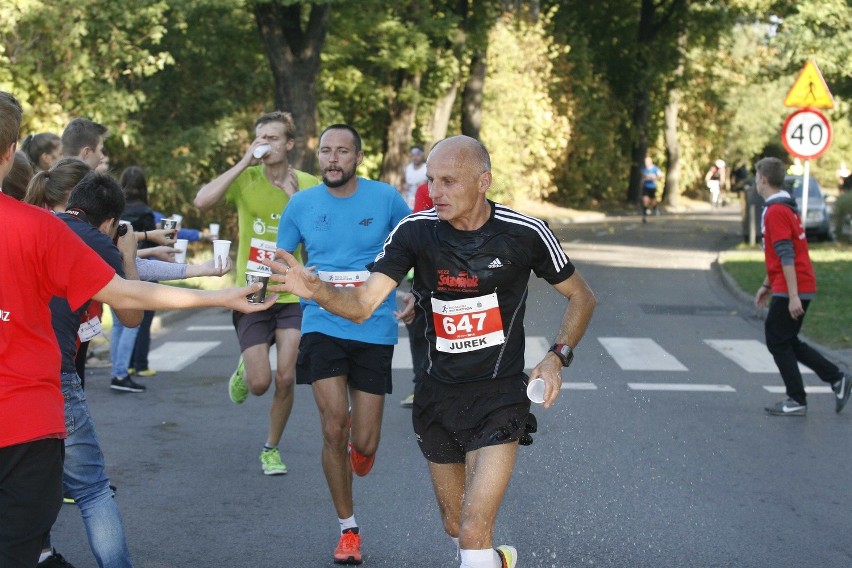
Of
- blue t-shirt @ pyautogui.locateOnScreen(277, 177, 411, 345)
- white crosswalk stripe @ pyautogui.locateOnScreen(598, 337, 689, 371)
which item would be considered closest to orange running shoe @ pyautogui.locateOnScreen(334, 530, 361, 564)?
blue t-shirt @ pyautogui.locateOnScreen(277, 177, 411, 345)

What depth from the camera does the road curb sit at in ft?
45.5

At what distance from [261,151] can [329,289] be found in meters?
3.20

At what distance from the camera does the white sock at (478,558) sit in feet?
16.6

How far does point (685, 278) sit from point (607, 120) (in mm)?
30336

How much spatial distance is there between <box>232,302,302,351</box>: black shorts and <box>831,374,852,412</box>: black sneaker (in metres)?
4.79

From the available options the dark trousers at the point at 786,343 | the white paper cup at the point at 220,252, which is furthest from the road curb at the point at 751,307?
the white paper cup at the point at 220,252

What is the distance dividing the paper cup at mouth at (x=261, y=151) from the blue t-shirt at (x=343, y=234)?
3.33 ft

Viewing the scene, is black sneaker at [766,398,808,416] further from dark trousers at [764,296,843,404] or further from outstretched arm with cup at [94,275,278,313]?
outstretched arm with cup at [94,275,278,313]

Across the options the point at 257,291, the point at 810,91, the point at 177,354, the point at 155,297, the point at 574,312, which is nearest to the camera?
the point at 155,297

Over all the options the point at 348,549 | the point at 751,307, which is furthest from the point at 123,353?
the point at 751,307

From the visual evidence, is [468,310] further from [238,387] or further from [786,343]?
[786,343]

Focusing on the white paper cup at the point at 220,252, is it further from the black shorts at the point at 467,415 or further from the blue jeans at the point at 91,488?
the black shorts at the point at 467,415

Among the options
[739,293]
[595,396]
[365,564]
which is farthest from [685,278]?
[365,564]

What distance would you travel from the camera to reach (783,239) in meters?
10.2
